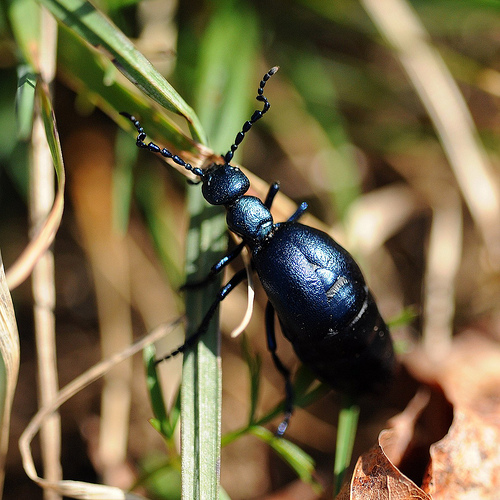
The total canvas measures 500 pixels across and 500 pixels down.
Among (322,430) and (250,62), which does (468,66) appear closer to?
(250,62)

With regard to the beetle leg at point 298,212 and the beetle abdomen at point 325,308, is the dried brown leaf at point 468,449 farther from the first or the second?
the beetle leg at point 298,212

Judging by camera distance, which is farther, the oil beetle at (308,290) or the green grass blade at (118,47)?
the oil beetle at (308,290)

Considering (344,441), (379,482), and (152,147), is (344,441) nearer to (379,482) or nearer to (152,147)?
(379,482)

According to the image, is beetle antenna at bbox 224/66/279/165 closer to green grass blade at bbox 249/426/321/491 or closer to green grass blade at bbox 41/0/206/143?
green grass blade at bbox 41/0/206/143

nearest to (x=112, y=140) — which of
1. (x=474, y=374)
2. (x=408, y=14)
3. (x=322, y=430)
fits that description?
(x=408, y=14)

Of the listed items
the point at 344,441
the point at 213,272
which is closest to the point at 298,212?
the point at 213,272

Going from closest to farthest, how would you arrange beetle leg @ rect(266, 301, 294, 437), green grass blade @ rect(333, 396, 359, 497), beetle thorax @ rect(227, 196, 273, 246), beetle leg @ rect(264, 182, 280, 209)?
green grass blade @ rect(333, 396, 359, 497), beetle thorax @ rect(227, 196, 273, 246), beetle leg @ rect(266, 301, 294, 437), beetle leg @ rect(264, 182, 280, 209)

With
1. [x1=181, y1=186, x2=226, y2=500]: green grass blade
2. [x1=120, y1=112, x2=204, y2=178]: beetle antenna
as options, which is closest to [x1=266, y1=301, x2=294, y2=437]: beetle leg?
[x1=181, y1=186, x2=226, y2=500]: green grass blade

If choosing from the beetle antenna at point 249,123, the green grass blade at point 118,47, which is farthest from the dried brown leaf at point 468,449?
the green grass blade at point 118,47
